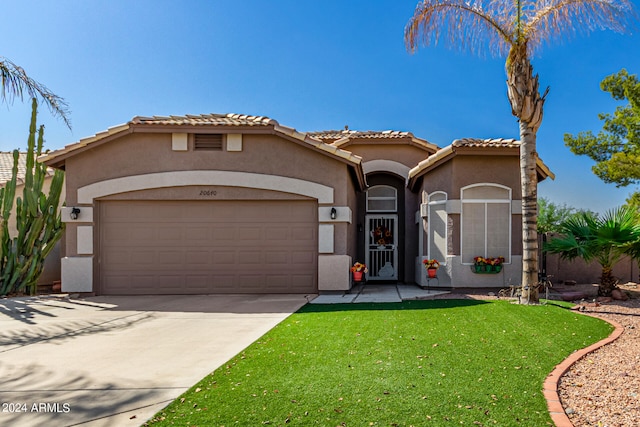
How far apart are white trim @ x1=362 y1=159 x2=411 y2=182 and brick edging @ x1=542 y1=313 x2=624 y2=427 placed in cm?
925

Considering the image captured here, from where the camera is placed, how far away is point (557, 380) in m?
4.89

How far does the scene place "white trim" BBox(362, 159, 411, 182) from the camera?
15914mm

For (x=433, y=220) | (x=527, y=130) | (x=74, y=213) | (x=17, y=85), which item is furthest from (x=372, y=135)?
(x=17, y=85)

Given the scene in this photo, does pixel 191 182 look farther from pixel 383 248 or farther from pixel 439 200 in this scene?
pixel 383 248

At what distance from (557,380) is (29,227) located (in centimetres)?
1378

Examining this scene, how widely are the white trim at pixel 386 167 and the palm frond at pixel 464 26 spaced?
19.9 feet

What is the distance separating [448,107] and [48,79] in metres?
13.7

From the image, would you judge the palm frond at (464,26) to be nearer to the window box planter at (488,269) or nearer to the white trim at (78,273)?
the window box planter at (488,269)

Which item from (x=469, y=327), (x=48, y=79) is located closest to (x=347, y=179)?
(x=469, y=327)

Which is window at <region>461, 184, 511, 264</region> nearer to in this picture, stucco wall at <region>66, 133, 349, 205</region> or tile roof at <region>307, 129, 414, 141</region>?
stucco wall at <region>66, 133, 349, 205</region>

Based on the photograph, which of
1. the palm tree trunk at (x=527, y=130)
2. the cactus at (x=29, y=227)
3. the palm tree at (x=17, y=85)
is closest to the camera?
the palm tree at (x=17, y=85)

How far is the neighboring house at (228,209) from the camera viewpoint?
12141 mm

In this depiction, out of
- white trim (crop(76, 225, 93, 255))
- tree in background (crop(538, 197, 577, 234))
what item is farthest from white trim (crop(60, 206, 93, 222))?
tree in background (crop(538, 197, 577, 234))

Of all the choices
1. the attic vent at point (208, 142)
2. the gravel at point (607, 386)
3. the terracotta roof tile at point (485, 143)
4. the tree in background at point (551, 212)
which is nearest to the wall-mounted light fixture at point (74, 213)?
the attic vent at point (208, 142)
